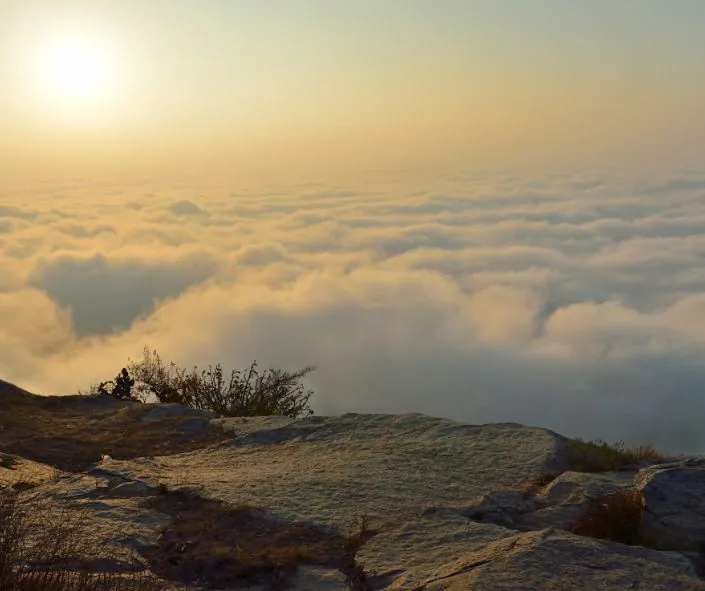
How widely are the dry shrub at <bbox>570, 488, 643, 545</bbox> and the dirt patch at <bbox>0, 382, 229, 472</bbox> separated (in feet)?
13.9

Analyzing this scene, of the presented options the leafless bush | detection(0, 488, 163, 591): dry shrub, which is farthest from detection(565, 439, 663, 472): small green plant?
A: the leafless bush

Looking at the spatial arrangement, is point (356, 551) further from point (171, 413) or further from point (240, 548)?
point (171, 413)

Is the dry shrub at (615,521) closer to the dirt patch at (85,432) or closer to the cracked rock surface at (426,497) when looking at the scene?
the cracked rock surface at (426,497)

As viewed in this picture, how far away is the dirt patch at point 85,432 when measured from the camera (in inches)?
308

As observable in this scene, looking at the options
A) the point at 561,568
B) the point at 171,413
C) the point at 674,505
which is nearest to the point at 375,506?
the point at 561,568

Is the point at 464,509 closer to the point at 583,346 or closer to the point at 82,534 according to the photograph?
the point at 82,534

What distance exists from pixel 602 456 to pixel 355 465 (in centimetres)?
211

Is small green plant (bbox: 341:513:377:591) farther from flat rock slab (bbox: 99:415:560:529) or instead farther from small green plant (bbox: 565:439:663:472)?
small green plant (bbox: 565:439:663:472)

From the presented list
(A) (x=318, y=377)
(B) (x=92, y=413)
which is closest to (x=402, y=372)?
(A) (x=318, y=377)

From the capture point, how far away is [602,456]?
673 cm

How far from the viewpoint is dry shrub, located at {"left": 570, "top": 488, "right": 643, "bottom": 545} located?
4.91 m

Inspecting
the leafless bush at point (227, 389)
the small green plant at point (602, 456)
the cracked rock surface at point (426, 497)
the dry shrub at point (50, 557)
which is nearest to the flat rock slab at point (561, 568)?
the cracked rock surface at point (426, 497)

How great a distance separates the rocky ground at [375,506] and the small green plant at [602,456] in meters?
0.03

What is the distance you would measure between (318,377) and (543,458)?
153855mm
